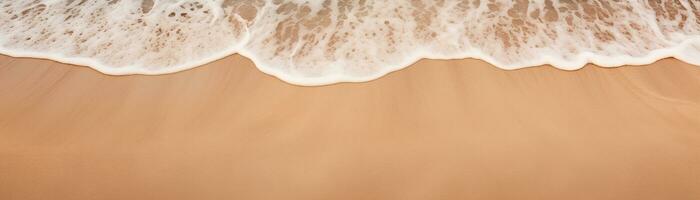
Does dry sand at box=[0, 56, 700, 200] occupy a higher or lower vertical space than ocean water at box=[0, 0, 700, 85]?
lower

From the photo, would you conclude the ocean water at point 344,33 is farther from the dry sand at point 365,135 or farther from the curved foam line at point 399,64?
the dry sand at point 365,135

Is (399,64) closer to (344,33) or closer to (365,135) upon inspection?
(344,33)

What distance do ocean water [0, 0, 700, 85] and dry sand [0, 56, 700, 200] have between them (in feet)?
0.50

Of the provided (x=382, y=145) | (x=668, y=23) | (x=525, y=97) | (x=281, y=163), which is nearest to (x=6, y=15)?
(x=281, y=163)

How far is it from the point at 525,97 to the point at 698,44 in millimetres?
1504

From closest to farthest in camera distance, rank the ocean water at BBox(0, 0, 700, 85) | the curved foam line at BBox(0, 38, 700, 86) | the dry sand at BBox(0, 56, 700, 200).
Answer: the dry sand at BBox(0, 56, 700, 200)
the curved foam line at BBox(0, 38, 700, 86)
the ocean water at BBox(0, 0, 700, 85)

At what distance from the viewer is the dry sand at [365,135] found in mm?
1872

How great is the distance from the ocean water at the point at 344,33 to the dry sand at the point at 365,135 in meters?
0.15

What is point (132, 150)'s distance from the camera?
2059 millimetres

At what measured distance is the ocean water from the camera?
2.60m

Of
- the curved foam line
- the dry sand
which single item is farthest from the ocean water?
the dry sand

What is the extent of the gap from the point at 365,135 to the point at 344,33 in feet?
3.40

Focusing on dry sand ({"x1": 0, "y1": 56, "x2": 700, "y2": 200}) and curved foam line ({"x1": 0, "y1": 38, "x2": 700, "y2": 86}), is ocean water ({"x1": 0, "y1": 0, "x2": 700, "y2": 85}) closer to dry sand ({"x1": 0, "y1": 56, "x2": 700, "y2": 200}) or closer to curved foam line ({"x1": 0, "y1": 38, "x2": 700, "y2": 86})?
curved foam line ({"x1": 0, "y1": 38, "x2": 700, "y2": 86})

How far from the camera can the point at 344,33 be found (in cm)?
286
